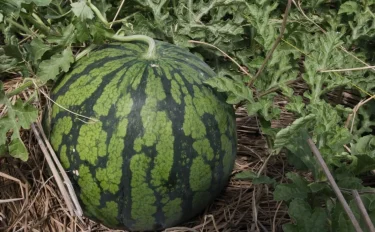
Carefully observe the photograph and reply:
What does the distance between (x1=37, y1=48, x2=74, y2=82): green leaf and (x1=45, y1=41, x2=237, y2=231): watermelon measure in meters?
0.06

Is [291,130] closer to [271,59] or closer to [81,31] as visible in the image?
[271,59]

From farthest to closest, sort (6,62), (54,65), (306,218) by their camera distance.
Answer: (6,62)
(54,65)
(306,218)

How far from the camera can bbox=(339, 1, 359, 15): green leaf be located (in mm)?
3104

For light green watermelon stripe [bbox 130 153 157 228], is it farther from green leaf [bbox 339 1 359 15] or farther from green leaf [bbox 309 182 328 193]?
green leaf [bbox 339 1 359 15]

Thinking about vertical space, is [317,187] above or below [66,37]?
below

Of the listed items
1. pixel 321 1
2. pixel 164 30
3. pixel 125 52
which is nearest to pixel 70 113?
pixel 125 52

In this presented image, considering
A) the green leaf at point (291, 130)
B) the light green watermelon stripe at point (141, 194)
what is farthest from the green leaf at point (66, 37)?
the green leaf at point (291, 130)

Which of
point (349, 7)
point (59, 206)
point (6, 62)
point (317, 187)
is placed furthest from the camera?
point (349, 7)

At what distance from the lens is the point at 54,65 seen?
7.88ft

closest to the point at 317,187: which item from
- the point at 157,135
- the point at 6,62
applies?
the point at 157,135

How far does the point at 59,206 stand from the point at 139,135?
680 millimetres

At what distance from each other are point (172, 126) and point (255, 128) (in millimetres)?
970

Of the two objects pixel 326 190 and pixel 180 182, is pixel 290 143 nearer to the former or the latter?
pixel 326 190

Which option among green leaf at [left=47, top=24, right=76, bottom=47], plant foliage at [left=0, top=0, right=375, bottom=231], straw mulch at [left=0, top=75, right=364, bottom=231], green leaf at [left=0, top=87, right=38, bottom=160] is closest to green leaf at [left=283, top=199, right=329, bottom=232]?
plant foliage at [left=0, top=0, right=375, bottom=231]
